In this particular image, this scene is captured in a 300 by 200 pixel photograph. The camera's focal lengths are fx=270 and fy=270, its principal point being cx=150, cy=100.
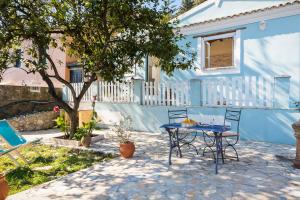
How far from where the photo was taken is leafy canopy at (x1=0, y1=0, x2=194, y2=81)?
752 centimetres

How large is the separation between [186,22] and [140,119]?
543 cm

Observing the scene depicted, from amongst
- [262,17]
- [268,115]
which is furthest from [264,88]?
[262,17]

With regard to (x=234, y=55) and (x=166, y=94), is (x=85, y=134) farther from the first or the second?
(x=234, y=55)

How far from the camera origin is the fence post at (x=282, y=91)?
26.0ft

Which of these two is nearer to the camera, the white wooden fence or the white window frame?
the white wooden fence

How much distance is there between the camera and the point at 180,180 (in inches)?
201

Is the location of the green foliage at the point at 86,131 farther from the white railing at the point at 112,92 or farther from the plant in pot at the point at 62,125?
the white railing at the point at 112,92

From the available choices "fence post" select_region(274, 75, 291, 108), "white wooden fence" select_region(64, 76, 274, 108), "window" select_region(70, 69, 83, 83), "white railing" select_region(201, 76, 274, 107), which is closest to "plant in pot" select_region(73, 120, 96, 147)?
"white wooden fence" select_region(64, 76, 274, 108)

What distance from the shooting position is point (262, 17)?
34.0 feet

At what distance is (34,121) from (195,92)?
300 inches

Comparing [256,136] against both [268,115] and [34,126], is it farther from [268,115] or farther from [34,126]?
[34,126]

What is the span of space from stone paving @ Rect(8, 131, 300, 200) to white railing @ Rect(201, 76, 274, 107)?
6.70 ft

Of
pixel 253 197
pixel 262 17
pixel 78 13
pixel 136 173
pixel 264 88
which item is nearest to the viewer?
pixel 253 197

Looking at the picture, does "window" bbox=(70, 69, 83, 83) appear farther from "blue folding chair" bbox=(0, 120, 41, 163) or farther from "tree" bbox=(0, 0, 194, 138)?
"blue folding chair" bbox=(0, 120, 41, 163)
